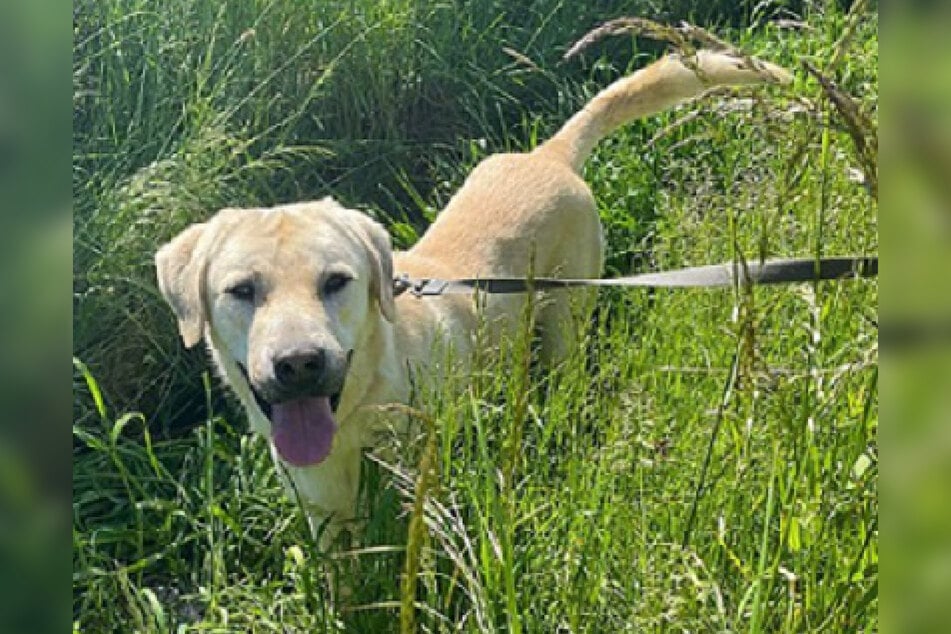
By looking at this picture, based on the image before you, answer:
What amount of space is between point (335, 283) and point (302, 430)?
1.18 feet

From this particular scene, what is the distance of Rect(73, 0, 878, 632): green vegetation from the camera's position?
1.74 meters

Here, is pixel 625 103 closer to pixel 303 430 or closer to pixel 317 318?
pixel 317 318

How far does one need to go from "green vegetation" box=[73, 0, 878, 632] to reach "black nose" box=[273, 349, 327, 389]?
26cm

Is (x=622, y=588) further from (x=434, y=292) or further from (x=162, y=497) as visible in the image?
(x=162, y=497)

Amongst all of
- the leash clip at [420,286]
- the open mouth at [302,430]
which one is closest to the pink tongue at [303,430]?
the open mouth at [302,430]

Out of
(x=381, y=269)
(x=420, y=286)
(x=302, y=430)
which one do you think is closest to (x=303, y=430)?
(x=302, y=430)

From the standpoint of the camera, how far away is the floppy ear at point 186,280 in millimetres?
2785

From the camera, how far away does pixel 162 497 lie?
3.40m

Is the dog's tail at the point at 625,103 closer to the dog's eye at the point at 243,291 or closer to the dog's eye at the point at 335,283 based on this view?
the dog's eye at the point at 335,283

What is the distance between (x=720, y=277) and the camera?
219cm

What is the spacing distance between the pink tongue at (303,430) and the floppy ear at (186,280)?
0.33 meters

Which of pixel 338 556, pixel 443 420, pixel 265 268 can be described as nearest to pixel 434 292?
pixel 265 268
